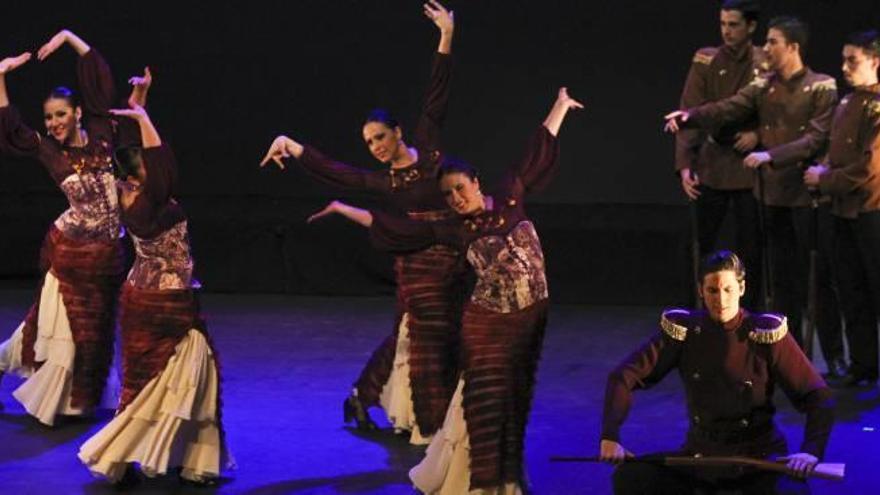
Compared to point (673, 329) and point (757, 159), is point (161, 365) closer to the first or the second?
point (673, 329)

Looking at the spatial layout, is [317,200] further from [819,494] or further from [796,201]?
[819,494]

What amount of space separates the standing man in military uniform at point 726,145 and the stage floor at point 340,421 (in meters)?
0.64

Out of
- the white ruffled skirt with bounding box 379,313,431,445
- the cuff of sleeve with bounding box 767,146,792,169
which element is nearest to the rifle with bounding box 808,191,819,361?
the cuff of sleeve with bounding box 767,146,792,169

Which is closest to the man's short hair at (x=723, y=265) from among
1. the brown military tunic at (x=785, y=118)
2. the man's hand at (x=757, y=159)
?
the man's hand at (x=757, y=159)

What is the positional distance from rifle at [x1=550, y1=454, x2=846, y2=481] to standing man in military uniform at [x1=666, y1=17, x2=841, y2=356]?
216 centimetres

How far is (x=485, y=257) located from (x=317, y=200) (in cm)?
389

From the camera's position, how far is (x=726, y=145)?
262 inches

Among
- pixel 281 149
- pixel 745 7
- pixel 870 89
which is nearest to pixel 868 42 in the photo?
pixel 870 89

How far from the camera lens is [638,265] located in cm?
823

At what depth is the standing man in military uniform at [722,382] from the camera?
4434mm

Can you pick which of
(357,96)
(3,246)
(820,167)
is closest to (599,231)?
(357,96)

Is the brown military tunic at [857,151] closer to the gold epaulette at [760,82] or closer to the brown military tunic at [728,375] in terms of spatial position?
the gold epaulette at [760,82]

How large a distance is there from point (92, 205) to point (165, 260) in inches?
35.6

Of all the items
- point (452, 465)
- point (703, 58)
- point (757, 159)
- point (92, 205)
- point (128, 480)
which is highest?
point (703, 58)
